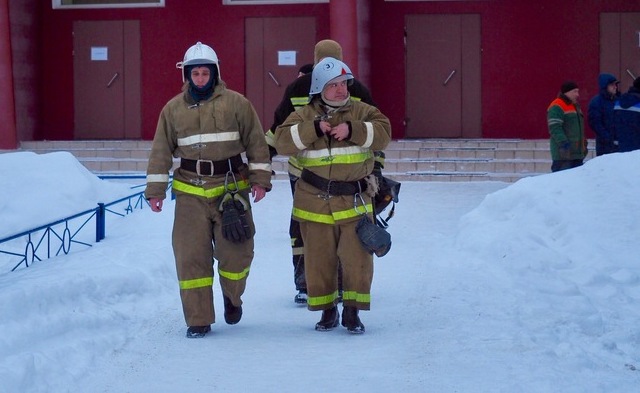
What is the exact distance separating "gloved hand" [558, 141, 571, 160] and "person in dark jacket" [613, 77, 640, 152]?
0.59 meters

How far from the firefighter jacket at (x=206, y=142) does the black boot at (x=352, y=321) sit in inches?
38.2

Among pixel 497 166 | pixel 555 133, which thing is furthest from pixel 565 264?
pixel 497 166

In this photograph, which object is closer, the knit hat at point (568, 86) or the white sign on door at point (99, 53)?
the knit hat at point (568, 86)

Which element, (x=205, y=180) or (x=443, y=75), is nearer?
(x=205, y=180)

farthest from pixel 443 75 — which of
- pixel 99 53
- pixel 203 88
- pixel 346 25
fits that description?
pixel 203 88

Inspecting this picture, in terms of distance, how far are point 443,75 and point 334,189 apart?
501 inches

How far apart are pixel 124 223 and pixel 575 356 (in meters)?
7.17

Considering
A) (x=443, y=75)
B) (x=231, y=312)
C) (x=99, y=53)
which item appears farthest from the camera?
(x=99, y=53)

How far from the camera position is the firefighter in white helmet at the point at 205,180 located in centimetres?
741

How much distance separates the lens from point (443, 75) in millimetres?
19844

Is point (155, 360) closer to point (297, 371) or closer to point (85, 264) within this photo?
point (297, 371)

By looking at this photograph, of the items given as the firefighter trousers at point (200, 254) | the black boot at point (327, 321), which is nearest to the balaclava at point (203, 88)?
the firefighter trousers at point (200, 254)

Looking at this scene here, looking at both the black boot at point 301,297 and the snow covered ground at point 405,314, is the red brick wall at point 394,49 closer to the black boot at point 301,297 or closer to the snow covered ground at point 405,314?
the snow covered ground at point 405,314

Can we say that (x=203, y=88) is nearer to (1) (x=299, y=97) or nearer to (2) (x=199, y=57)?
(2) (x=199, y=57)
